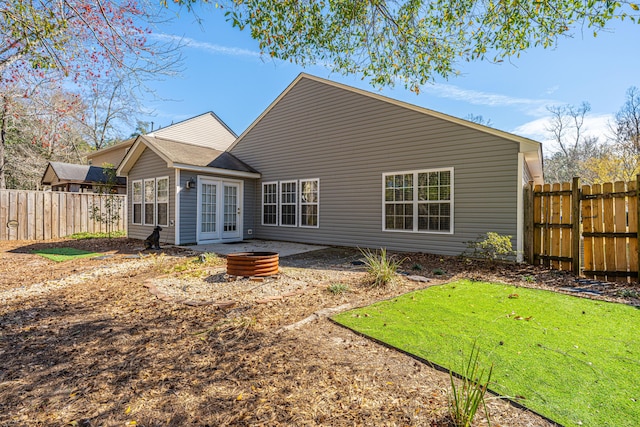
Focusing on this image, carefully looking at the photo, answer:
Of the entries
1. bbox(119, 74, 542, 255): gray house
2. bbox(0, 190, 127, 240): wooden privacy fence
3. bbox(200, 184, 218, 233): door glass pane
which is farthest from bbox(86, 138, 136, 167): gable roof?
bbox(200, 184, 218, 233): door glass pane

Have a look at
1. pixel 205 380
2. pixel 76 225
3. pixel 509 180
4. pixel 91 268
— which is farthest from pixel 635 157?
pixel 76 225

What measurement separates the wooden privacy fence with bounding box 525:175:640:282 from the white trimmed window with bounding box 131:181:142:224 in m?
12.5

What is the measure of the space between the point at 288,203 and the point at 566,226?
815 cm

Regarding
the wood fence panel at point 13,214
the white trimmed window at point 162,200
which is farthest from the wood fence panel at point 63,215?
the white trimmed window at point 162,200

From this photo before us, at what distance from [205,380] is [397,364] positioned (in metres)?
1.57

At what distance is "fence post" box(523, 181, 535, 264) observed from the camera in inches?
278

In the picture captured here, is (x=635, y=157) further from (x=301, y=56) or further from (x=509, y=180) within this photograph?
(x=301, y=56)

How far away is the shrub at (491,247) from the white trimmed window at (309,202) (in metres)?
5.04

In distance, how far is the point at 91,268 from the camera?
7059mm

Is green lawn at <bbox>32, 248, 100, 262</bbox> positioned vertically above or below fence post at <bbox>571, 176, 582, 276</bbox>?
below

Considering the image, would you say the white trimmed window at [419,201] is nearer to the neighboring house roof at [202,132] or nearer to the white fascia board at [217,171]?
the white fascia board at [217,171]

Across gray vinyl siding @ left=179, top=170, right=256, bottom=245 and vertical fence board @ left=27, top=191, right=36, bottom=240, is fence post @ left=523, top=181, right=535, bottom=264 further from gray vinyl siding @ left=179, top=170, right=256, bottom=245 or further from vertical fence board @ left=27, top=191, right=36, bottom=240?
vertical fence board @ left=27, top=191, right=36, bottom=240

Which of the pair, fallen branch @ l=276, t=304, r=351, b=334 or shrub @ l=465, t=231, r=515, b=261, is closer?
fallen branch @ l=276, t=304, r=351, b=334

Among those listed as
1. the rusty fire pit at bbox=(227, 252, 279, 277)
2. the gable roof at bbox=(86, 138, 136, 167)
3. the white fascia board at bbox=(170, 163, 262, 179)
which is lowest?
the rusty fire pit at bbox=(227, 252, 279, 277)
